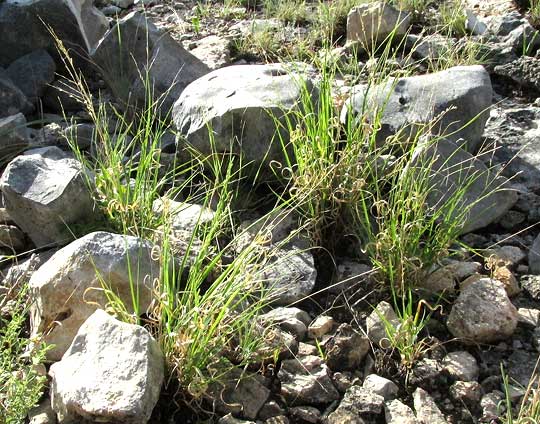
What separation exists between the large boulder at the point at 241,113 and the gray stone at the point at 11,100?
1106 millimetres

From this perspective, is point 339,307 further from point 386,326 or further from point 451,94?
point 451,94

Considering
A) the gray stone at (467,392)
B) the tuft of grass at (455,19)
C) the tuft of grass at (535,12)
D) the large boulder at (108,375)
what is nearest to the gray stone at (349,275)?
the gray stone at (467,392)

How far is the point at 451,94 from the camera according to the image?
3875 millimetres

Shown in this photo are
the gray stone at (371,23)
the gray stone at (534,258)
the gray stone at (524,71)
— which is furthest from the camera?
the gray stone at (371,23)

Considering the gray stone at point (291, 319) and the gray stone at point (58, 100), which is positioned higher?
the gray stone at point (58, 100)

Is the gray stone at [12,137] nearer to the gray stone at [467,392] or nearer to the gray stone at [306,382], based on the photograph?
the gray stone at [306,382]

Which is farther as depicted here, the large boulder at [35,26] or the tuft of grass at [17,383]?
the large boulder at [35,26]

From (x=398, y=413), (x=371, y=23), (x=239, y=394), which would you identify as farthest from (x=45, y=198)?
(x=371, y=23)

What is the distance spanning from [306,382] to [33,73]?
285 cm

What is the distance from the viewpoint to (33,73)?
185 inches

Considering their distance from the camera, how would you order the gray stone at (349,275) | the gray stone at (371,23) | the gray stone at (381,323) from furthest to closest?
the gray stone at (371,23) < the gray stone at (349,275) < the gray stone at (381,323)

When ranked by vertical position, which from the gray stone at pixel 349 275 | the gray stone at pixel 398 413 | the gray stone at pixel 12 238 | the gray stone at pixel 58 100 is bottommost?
the gray stone at pixel 398 413

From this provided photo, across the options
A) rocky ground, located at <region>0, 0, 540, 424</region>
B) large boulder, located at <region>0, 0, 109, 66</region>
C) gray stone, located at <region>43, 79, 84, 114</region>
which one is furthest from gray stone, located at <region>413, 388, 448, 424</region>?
large boulder, located at <region>0, 0, 109, 66</region>

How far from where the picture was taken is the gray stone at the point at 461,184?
135 inches
